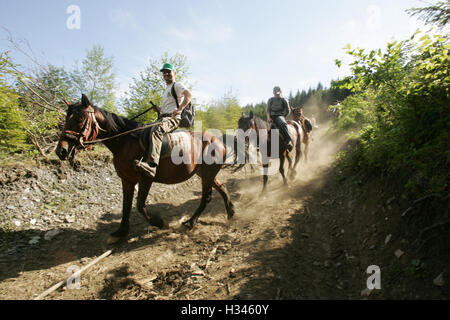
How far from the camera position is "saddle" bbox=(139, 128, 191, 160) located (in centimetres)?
438

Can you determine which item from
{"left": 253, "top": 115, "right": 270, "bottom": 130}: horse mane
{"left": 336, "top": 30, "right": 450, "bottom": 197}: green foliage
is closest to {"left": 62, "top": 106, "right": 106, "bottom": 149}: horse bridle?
{"left": 253, "top": 115, "right": 270, "bottom": 130}: horse mane

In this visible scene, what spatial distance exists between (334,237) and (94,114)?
18.5 feet

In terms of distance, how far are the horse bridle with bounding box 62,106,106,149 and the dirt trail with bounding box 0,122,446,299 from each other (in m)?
2.49

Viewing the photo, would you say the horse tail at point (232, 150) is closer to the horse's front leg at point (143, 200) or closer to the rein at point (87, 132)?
the horse's front leg at point (143, 200)

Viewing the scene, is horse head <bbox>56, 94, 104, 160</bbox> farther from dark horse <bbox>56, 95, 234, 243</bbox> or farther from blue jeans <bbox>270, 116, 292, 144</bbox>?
blue jeans <bbox>270, 116, 292, 144</bbox>

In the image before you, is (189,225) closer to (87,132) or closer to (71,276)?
(71,276)

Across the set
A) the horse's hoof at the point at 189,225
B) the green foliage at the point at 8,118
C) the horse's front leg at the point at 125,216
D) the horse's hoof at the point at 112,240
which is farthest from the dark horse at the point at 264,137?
the green foliage at the point at 8,118

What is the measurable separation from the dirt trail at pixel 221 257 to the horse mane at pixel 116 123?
272 centimetres

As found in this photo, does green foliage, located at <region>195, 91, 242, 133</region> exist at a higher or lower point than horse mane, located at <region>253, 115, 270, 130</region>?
higher

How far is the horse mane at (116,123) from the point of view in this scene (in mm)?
4214

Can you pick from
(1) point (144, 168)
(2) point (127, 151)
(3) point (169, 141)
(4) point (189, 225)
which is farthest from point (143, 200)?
(3) point (169, 141)

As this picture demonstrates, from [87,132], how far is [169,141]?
1625mm

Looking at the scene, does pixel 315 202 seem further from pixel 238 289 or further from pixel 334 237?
pixel 238 289
